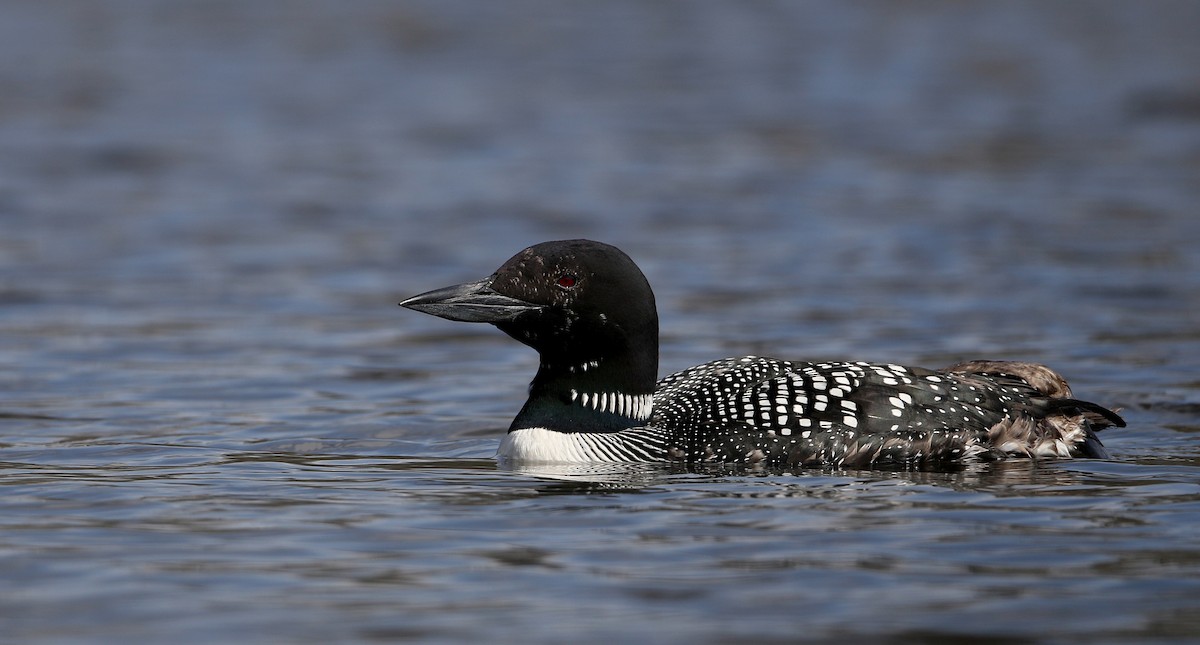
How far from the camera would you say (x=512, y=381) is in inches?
360

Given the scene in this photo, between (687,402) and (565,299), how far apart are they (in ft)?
2.07

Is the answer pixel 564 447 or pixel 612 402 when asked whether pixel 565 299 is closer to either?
pixel 612 402

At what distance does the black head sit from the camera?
6.79 m

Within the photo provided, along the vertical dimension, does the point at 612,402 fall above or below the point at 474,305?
below

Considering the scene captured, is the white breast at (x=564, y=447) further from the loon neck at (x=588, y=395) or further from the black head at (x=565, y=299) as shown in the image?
the black head at (x=565, y=299)

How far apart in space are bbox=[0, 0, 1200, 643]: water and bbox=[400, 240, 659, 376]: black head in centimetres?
51

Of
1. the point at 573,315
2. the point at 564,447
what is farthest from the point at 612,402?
the point at 573,315

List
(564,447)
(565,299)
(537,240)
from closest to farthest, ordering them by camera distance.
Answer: (565,299) → (564,447) → (537,240)

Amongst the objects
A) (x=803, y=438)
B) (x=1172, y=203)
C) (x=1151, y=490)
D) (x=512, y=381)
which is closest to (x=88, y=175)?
(x=512, y=381)

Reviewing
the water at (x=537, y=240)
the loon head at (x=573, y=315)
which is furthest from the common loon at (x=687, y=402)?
the water at (x=537, y=240)

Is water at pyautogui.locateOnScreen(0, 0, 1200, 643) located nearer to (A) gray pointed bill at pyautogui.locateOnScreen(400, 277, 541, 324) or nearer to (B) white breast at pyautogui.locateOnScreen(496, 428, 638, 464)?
(B) white breast at pyautogui.locateOnScreen(496, 428, 638, 464)

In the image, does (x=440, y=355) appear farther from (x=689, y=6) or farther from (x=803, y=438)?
(x=689, y=6)

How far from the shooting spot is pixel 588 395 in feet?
22.8

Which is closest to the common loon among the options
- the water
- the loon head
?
the loon head
